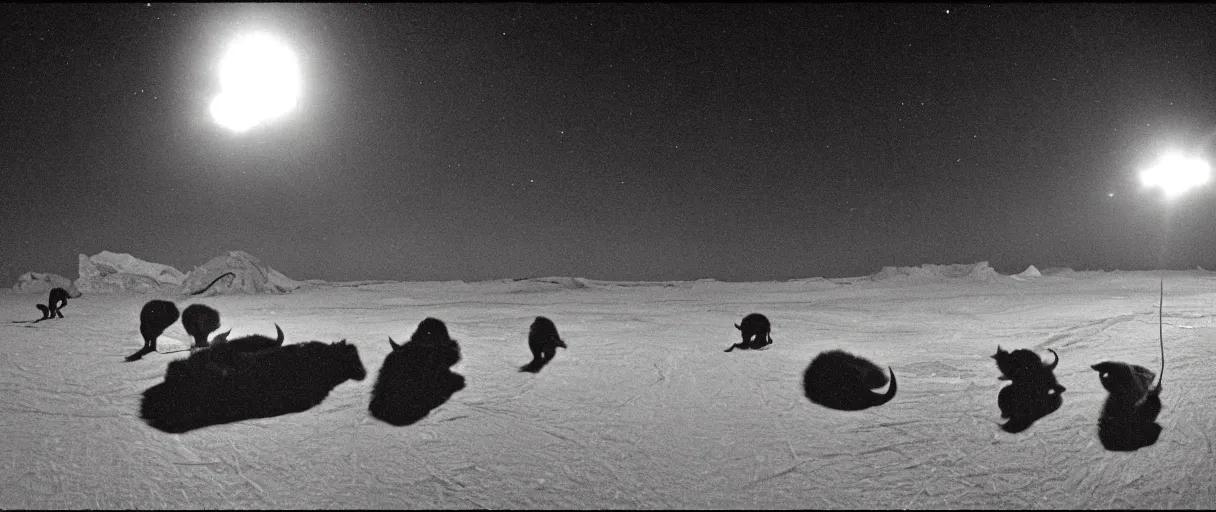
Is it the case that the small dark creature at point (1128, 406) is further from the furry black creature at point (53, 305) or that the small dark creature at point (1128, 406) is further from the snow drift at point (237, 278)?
the snow drift at point (237, 278)

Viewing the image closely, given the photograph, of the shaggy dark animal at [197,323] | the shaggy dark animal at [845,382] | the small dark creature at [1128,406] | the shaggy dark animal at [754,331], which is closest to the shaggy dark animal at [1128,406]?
the small dark creature at [1128,406]

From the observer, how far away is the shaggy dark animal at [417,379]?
5141mm

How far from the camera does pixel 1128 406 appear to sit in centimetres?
Answer: 498

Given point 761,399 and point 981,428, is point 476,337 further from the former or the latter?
point 981,428

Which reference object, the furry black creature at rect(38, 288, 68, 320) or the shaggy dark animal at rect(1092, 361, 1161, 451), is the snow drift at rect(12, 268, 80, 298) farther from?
the shaggy dark animal at rect(1092, 361, 1161, 451)

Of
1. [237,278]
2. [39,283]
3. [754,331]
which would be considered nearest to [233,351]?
[754,331]

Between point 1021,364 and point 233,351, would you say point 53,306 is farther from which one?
point 1021,364

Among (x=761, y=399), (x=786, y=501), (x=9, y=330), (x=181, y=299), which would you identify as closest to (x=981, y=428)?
(x=761, y=399)

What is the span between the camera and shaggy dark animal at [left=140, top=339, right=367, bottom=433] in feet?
16.4

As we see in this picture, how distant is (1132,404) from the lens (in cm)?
497

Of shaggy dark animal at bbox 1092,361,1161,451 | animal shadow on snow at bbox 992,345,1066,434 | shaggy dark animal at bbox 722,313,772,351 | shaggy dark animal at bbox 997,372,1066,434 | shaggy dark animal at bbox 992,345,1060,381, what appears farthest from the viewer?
shaggy dark animal at bbox 722,313,772,351

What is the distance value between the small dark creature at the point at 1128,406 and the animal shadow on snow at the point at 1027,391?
38cm

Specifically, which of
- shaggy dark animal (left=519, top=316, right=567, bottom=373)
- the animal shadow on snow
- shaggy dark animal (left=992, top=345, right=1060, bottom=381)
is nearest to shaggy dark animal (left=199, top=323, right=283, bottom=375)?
shaggy dark animal (left=519, top=316, right=567, bottom=373)

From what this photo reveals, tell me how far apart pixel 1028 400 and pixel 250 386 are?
26.8 ft
